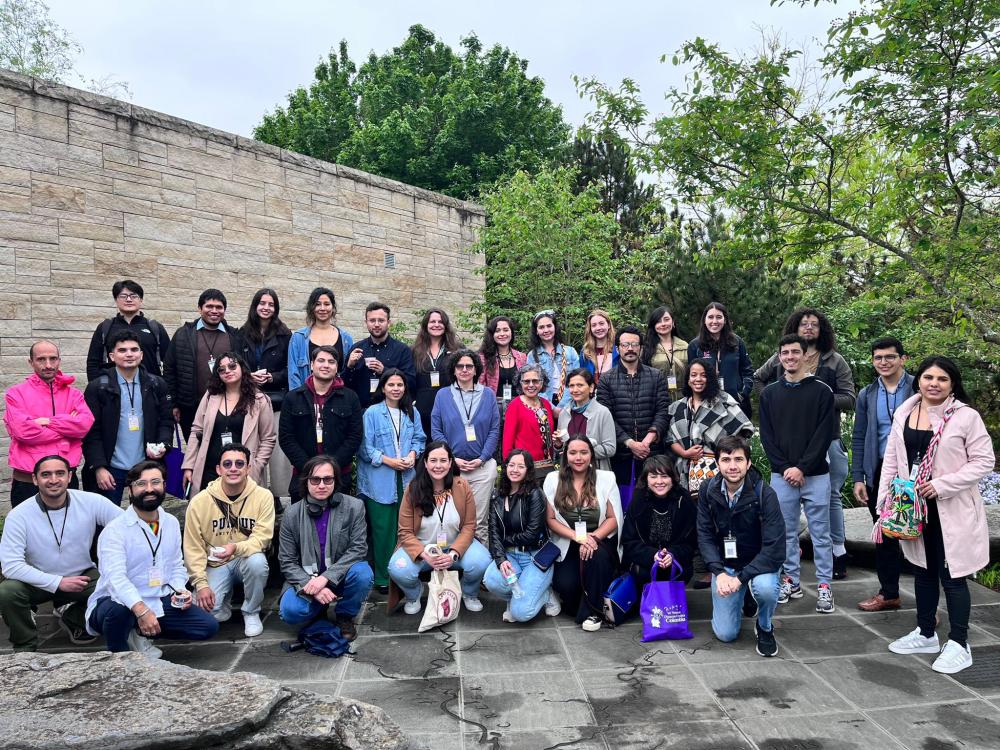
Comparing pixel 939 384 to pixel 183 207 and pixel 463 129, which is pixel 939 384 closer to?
pixel 183 207

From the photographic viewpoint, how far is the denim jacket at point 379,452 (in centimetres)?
538

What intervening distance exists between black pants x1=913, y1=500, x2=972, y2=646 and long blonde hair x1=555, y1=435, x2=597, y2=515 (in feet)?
6.40

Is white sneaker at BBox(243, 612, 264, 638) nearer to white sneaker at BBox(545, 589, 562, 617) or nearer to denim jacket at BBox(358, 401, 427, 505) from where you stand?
denim jacket at BBox(358, 401, 427, 505)

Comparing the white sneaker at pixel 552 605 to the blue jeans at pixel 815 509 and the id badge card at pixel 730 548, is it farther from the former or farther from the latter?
the blue jeans at pixel 815 509

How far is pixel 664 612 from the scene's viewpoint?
450cm

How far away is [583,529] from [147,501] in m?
2.72

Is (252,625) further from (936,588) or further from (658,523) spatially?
(936,588)

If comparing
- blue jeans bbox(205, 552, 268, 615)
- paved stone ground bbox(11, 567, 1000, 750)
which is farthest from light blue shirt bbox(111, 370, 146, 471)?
paved stone ground bbox(11, 567, 1000, 750)

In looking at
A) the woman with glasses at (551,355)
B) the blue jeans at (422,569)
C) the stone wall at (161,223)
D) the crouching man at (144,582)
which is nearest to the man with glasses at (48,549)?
the crouching man at (144,582)

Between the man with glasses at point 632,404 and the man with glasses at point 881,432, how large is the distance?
4.36ft

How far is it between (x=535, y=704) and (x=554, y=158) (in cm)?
1994

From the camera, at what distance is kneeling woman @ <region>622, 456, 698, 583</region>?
15.6 feet

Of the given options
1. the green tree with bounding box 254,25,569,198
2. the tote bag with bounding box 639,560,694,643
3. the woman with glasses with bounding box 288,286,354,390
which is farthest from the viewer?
the green tree with bounding box 254,25,569,198

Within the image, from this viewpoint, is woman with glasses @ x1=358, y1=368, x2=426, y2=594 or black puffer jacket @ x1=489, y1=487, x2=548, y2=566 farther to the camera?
woman with glasses @ x1=358, y1=368, x2=426, y2=594
